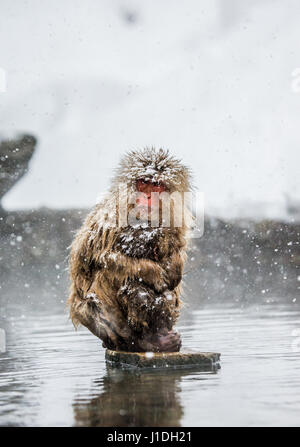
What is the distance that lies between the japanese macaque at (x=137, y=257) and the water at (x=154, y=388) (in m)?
0.43

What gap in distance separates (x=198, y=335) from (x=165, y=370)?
3312mm

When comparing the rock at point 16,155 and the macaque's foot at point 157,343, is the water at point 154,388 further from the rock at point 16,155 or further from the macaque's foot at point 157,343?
the rock at point 16,155

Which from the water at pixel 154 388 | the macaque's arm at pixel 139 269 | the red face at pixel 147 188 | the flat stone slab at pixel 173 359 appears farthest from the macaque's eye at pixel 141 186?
the water at pixel 154 388

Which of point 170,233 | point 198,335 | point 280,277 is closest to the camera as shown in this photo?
point 170,233

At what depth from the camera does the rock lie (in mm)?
27906

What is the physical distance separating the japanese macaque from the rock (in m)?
21.8

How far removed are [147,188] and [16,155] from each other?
2233cm

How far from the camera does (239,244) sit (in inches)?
1085

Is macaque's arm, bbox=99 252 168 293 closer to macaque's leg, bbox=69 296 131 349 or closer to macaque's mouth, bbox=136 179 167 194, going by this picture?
macaque's leg, bbox=69 296 131 349

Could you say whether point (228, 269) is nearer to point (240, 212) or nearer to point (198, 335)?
point (240, 212)

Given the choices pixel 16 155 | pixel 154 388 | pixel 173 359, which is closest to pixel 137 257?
pixel 173 359

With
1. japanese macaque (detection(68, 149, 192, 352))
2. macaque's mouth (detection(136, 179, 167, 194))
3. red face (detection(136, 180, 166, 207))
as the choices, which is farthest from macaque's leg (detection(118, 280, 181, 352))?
macaque's mouth (detection(136, 179, 167, 194))

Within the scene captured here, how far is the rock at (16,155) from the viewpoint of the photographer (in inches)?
1099
